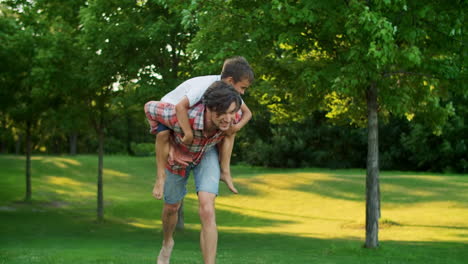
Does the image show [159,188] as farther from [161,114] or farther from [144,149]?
[144,149]

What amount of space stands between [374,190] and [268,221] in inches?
431

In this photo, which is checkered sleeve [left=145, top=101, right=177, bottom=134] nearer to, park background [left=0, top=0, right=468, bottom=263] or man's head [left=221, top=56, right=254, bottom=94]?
man's head [left=221, top=56, right=254, bottom=94]

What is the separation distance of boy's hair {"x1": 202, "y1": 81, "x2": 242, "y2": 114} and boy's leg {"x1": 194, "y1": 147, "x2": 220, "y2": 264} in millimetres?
719

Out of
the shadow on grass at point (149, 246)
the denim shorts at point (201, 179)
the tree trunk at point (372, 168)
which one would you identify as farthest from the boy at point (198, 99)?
the tree trunk at point (372, 168)

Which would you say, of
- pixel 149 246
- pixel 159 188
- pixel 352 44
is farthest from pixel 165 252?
pixel 149 246

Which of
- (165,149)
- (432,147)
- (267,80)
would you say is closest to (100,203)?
(267,80)

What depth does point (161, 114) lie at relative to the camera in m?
6.25

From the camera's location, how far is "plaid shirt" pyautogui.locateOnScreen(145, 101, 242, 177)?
5957 mm

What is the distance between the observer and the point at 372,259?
11992 mm

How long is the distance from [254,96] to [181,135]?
34.0ft

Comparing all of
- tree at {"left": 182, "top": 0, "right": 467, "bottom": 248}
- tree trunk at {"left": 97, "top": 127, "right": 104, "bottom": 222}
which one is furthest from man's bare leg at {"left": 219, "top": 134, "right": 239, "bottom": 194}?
tree trunk at {"left": 97, "top": 127, "right": 104, "bottom": 222}

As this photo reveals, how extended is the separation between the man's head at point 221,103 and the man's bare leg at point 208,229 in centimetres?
73

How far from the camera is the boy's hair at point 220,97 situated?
5.70 m

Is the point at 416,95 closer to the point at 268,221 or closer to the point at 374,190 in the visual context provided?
the point at 374,190
